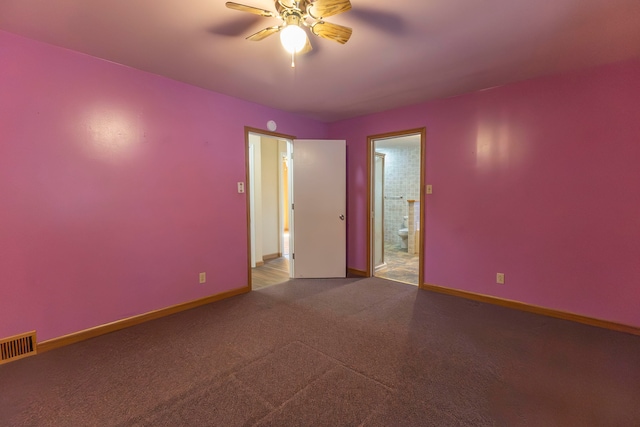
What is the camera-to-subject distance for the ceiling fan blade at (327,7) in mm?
1503

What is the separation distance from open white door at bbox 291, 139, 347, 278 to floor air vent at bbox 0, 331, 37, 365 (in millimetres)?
2749

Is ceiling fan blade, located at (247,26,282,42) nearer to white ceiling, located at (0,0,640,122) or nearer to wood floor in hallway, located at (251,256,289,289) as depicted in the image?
white ceiling, located at (0,0,640,122)

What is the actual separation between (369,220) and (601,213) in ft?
8.27

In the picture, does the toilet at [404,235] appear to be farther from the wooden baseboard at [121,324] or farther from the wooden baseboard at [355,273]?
the wooden baseboard at [121,324]

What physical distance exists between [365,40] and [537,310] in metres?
3.14

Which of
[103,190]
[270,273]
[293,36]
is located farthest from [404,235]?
[103,190]

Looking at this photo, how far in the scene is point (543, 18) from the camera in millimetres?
1849

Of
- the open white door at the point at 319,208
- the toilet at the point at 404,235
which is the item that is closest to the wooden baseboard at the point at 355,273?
the open white door at the point at 319,208

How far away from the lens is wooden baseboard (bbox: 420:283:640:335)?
254 cm

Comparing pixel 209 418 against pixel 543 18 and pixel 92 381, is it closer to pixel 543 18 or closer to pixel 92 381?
pixel 92 381

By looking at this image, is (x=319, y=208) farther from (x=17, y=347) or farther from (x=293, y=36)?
(x=17, y=347)

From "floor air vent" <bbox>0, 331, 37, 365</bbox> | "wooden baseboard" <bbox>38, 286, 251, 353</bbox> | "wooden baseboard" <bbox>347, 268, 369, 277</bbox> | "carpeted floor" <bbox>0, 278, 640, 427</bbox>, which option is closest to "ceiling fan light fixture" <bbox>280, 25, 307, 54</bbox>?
"carpeted floor" <bbox>0, 278, 640, 427</bbox>

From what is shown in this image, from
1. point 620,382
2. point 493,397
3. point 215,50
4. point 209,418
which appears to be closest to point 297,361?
point 209,418

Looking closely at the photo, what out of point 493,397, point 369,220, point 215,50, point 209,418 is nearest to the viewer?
point 209,418
